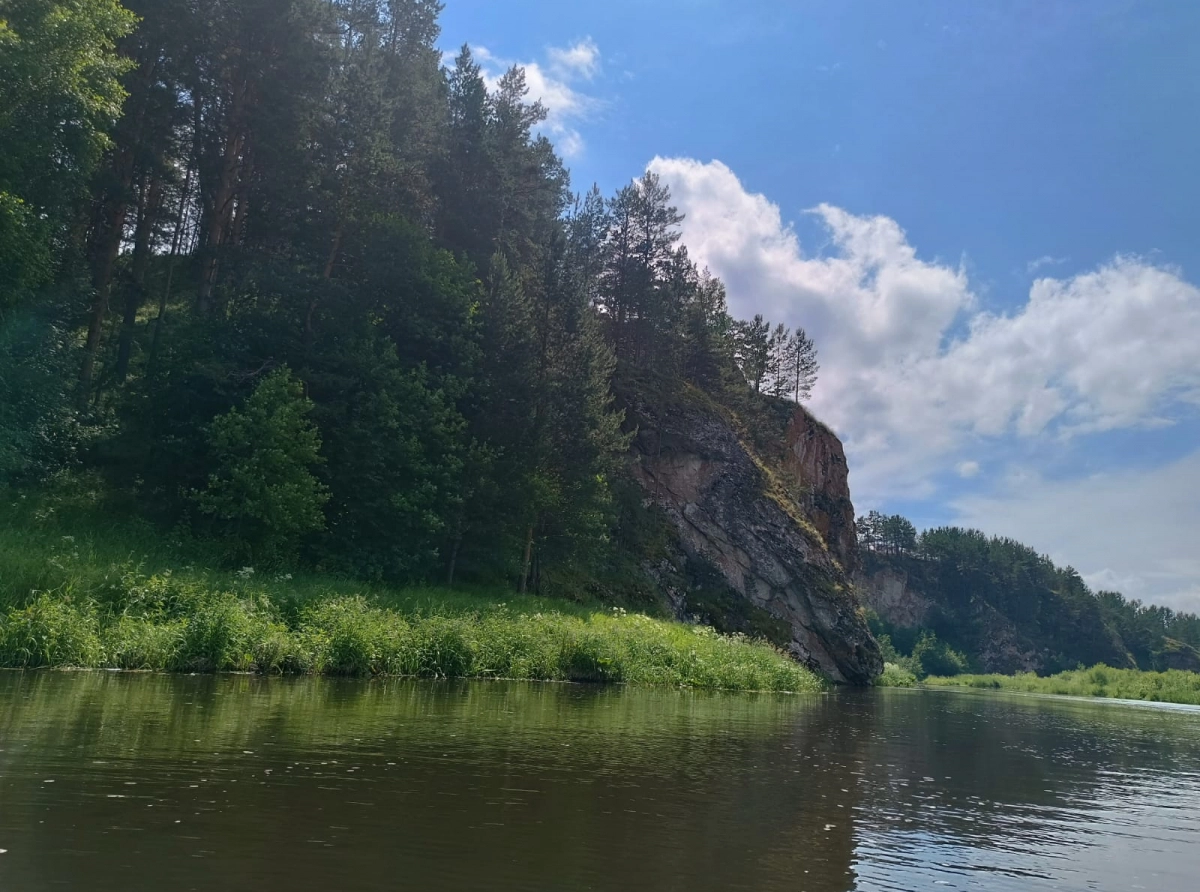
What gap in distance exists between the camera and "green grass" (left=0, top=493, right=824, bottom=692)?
1852cm

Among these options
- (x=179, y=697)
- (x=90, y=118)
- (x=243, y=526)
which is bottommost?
(x=179, y=697)

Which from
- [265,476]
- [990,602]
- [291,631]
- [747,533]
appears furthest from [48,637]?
[990,602]

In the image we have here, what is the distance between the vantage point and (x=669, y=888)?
629 centimetres

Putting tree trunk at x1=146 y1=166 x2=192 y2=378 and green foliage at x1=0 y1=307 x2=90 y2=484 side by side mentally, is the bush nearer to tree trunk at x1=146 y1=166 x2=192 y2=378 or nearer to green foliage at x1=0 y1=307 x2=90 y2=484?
green foliage at x1=0 y1=307 x2=90 y2=484

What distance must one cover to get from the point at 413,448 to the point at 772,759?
2230cm

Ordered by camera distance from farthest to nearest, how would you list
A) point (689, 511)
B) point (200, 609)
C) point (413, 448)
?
1. point (689, 511)
2. point (413, 448)
3. point (200, 609)

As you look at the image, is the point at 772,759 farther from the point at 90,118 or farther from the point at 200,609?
the point at 90,118

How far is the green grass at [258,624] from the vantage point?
1852cm

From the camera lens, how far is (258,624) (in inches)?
826

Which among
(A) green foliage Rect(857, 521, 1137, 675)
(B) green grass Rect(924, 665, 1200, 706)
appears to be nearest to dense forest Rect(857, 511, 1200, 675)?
(A) green foliage Rect(857, 521, 1137, 675)

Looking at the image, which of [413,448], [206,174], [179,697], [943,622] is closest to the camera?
[179,697]

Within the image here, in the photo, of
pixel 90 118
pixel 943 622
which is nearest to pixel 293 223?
pixel 90 118

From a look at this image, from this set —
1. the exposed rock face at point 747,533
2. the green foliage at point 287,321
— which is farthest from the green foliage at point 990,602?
the green foliage at point 287,321

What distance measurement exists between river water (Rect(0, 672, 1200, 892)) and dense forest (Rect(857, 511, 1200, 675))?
493ft
